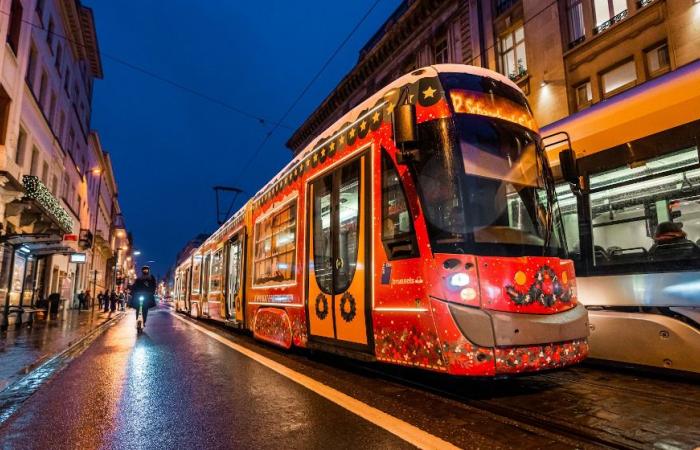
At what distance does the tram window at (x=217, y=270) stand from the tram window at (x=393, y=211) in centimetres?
953

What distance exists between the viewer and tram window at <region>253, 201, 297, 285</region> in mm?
7449

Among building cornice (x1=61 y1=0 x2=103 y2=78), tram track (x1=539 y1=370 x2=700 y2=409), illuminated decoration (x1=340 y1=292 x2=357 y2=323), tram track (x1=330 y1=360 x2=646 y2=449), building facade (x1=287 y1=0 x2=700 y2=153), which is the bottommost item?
tram track (x1=539 y1=370 x2=700 y2=409)

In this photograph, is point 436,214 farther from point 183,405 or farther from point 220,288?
point 220,288

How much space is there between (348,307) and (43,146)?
21598mm

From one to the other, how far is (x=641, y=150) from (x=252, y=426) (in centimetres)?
553

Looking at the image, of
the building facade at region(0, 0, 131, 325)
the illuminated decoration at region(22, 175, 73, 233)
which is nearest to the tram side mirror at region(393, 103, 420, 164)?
the building facade at region(0, 0, 131, 325)

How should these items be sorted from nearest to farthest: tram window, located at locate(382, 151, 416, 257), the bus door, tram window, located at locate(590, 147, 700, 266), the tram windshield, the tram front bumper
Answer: the tram front bumper
the tram windshield
tram window, located at locate(382, 151, 416, 257)
tram window, located at locate(590, 147, 700, 266)
the bus door

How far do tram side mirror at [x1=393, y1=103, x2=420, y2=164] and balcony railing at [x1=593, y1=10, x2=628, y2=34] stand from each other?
12.4 metres

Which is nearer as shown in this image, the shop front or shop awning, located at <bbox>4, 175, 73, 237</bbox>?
the shop front

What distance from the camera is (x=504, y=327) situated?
4117mm

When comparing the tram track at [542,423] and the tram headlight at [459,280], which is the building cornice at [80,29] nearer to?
the tram headlight at [459,280]

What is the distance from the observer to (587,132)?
6.39 m

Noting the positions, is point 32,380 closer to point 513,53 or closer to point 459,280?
point 459,280

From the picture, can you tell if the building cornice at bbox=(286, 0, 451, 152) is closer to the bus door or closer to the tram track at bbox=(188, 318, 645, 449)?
the bus door
